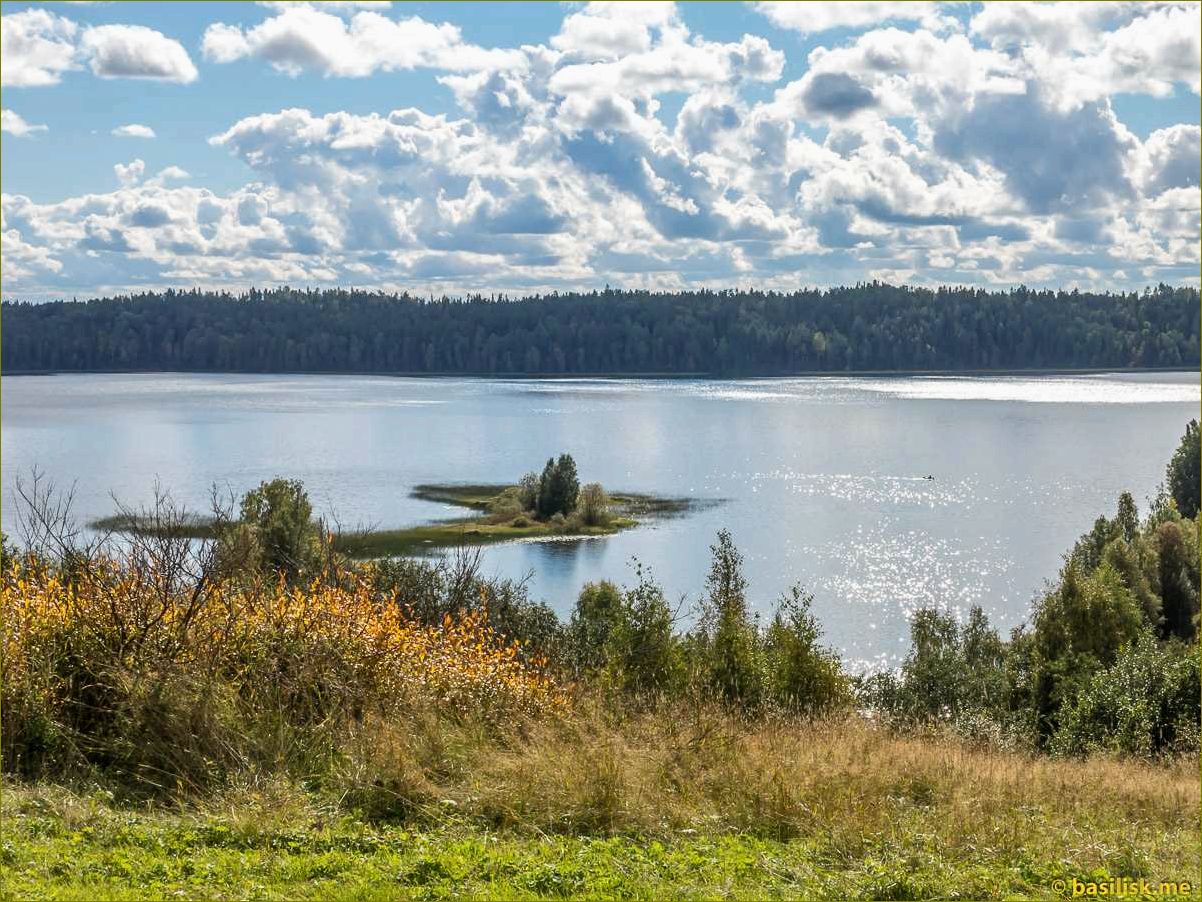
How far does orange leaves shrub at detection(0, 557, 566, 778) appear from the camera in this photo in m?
8.43

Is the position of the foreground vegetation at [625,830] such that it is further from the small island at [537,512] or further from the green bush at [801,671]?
the small island at [537,512]

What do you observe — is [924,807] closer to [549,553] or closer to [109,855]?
[109,855]

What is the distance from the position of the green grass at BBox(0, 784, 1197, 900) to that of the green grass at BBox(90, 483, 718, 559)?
136 feet

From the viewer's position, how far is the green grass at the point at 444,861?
6457 mm

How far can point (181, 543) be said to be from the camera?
10695mm

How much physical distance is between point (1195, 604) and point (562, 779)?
45.1 m

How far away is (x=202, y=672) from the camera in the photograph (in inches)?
352

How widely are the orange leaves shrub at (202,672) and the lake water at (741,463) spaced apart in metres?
31.2

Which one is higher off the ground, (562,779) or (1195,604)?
(562,779)

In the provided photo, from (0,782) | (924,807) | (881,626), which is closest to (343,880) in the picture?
(0,782)

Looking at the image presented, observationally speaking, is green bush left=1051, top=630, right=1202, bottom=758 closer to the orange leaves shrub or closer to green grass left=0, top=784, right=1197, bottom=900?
the orange leaves shrub

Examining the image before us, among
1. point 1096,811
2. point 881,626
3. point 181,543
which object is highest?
point 181,543

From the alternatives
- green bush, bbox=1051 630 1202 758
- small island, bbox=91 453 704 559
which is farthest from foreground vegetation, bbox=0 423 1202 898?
small island, bbox=91 453 704 559

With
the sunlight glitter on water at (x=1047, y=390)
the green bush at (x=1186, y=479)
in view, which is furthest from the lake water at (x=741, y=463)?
the green bush at (x=1186, y=479)
